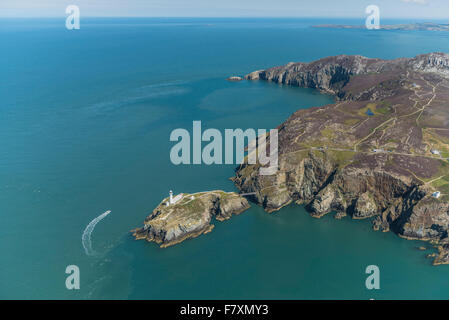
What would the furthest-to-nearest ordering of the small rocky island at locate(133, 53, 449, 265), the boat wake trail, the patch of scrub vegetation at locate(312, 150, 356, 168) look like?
the patch of scrub vegetation at locate(312, 150, 356, 168), the small rocky island at locate(133, 53, 449, 265), the boat wake trail

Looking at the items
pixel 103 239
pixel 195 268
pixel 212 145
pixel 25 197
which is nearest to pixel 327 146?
pixel 212 145

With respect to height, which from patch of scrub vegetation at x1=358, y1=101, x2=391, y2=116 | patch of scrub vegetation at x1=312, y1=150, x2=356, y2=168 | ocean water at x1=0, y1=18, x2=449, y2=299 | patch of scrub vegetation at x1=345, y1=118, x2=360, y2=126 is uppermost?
patch of scrub vegetation at x1=358, y1=101, x2=391, y2=116

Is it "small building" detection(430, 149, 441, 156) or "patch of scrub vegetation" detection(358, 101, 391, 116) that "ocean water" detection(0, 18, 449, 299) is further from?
"patch of scrub vegetation" detection(358, 101, 391, 116)

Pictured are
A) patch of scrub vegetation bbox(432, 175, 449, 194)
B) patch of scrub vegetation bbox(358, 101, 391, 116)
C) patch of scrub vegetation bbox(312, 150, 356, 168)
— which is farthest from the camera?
patch of scrub vegetation bbox(358, 101, 391, 116)

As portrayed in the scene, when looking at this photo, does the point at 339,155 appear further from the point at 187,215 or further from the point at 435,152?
the point at 187,215

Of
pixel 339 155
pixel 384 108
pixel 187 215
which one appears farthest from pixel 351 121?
pixel 187 215

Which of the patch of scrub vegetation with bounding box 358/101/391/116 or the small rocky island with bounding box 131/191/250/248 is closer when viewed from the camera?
the small rocky island with bounding box 131/191/250/248

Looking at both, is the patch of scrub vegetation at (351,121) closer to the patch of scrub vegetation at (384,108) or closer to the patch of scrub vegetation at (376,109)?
the patch of scrub vegetation at (376,109)

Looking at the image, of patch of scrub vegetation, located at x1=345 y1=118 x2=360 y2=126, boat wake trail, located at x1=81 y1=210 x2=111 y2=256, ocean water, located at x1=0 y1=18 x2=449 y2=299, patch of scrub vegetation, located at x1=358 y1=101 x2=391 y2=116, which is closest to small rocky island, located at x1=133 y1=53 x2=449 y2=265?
patch of scrub vegetation, located at x1=345 y1=118 x2=360 y2=126
